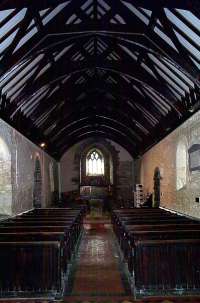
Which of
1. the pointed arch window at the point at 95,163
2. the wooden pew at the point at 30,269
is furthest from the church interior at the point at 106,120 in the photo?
the pointed arch window at the point at 95,163

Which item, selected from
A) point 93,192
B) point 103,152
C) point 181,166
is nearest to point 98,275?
point 181,166

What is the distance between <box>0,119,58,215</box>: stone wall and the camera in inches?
446

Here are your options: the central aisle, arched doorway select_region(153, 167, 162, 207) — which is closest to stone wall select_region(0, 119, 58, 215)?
the central aisle

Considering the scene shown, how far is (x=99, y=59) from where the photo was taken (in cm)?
1139

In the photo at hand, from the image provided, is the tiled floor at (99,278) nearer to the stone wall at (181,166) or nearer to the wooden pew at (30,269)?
the wooden pew at (30,269)

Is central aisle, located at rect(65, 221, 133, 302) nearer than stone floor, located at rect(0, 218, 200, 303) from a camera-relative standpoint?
No

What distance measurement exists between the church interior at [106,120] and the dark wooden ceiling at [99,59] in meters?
0.04

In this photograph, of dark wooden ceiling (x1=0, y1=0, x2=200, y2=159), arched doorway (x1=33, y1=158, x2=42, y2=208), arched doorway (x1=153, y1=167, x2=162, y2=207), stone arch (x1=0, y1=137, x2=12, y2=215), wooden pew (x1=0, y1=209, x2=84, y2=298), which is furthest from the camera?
arched doorway (x1=33, y1=158, x2=42, y2=208)

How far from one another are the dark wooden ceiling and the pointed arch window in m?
8.81

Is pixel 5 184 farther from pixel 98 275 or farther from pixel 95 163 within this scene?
pixel 95 163

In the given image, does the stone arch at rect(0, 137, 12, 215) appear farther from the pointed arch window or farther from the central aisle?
the pointed arch window

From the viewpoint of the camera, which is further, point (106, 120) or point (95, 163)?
point (95, 163)

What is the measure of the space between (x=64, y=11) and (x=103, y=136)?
17913 mm

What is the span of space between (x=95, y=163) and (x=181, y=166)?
1536cm
